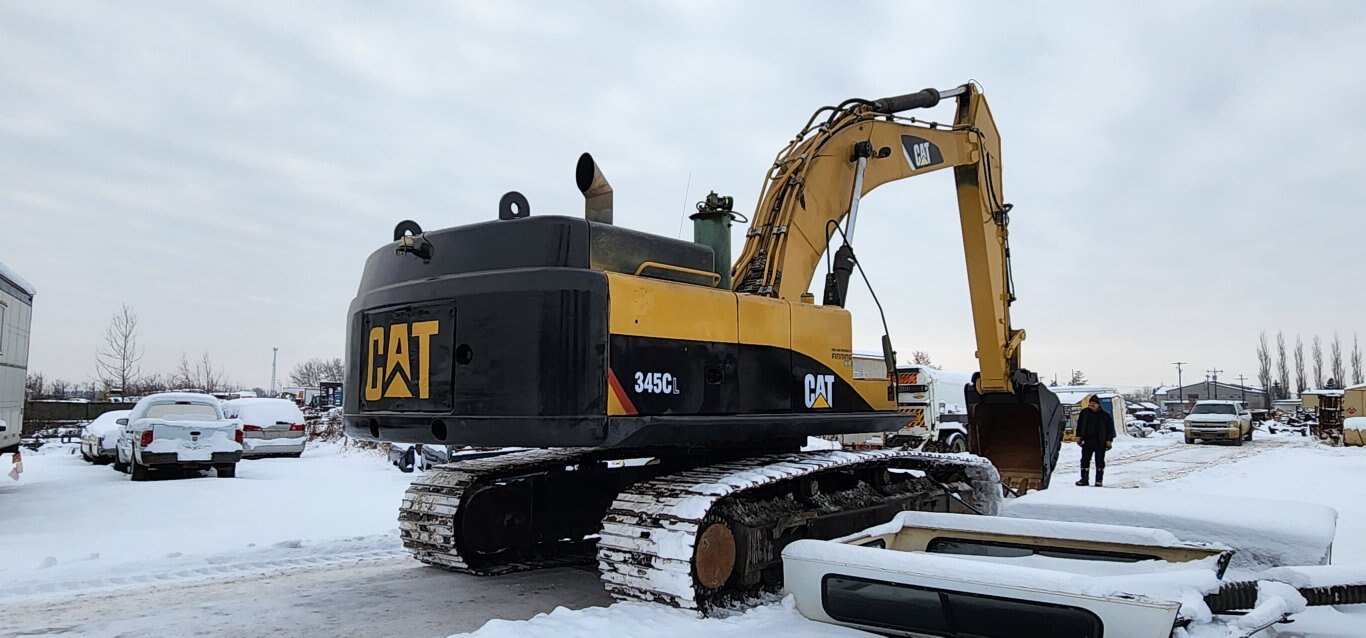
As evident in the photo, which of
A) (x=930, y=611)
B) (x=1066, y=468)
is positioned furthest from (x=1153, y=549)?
(x=1066, y=468)

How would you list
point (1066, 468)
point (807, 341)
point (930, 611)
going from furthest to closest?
point (1066, 468) → point (807, 341) → point (930, 611)

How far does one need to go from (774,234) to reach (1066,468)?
14404mm

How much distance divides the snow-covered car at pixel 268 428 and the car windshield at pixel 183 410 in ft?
16.0

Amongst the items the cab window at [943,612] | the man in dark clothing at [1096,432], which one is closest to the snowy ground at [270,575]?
the cab window at [943,612]

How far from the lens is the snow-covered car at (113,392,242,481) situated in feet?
43.3

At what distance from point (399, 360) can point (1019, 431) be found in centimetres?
638

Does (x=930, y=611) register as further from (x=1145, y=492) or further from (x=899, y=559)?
(x=1145, y=492)

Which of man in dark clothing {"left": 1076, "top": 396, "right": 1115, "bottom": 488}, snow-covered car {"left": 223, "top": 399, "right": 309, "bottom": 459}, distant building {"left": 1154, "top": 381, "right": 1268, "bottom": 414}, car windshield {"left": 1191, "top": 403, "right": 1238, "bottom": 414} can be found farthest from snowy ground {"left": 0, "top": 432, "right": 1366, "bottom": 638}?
distant building {"left": 1154, "top": 381, "right": 1268, "bottom": 414}

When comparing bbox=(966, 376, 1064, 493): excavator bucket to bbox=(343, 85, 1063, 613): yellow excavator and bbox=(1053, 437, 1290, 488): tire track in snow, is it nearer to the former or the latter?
bbox=(343, 85, 1063, 613): yellow excavator

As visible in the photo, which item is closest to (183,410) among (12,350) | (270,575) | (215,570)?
(12,350)

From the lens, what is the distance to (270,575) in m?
6.48

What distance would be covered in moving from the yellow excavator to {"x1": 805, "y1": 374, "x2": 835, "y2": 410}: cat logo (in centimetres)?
2

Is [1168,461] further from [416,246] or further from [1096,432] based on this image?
[416,246]

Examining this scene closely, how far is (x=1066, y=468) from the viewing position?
1850 cm
